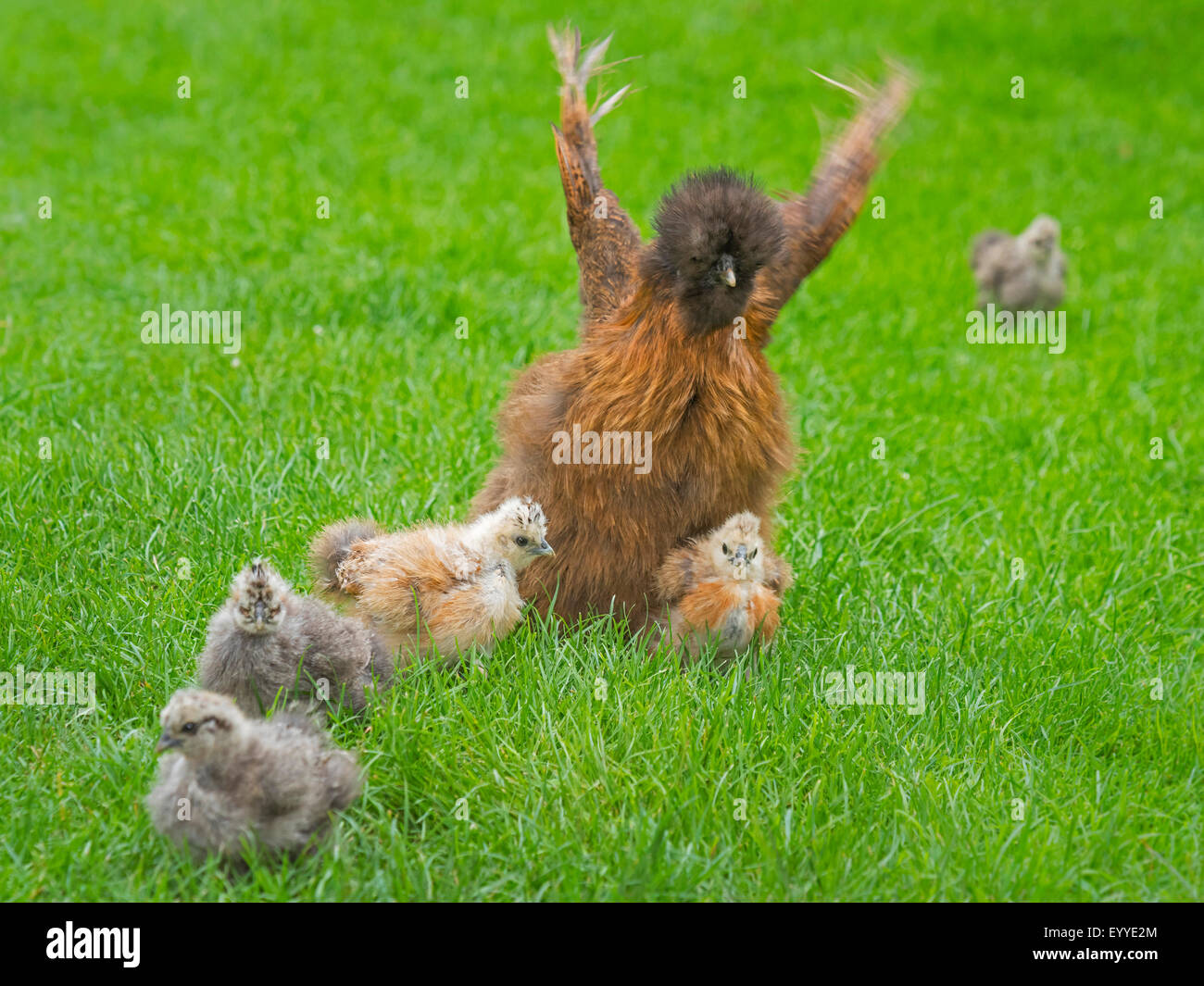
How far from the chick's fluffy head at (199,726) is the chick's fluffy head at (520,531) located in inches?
46.0

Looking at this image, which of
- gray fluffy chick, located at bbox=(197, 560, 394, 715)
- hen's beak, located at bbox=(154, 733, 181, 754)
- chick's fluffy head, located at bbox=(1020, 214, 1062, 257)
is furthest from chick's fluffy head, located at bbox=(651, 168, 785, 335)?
chick's fluffy head, located at bbox=(1020, 214, 1062, 257)

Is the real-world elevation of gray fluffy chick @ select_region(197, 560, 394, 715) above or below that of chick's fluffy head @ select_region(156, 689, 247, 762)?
above

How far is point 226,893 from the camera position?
127 inches

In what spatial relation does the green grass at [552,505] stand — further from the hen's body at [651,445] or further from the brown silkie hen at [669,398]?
the brown silkie hen at [669,398]

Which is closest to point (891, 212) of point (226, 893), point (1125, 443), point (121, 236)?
point (1125, 443)

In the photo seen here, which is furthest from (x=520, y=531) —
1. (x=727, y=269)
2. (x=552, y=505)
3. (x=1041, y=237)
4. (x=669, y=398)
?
(x=1041, y=237)

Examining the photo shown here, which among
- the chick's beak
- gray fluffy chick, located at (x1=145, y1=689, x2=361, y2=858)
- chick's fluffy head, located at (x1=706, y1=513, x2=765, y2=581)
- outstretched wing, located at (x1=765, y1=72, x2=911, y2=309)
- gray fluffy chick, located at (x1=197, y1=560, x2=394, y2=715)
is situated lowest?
gray fluffy chick, located at (x1=145, y1=689, x2=361, y2=858)

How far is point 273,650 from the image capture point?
381cm

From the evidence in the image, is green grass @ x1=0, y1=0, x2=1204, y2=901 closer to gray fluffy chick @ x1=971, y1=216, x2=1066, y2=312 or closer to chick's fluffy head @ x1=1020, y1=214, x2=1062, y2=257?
gray fluffy chick @ x1=971, y1=216, x2=1066, y2=312

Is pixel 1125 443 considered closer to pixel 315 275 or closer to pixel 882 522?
pixel 882 522

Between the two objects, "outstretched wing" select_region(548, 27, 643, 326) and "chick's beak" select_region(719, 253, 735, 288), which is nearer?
"chick's beak" select_region(719, 253, 735, 288)

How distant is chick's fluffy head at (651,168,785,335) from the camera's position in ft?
12.8

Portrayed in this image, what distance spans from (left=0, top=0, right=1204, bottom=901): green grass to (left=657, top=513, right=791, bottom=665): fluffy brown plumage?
0.53ft

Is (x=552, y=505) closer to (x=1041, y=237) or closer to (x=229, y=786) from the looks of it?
(x=229, y=786)
